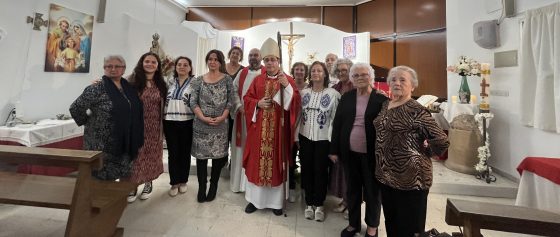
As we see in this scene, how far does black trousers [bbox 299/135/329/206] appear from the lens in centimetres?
223

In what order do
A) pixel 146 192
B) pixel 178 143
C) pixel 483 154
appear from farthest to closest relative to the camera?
1. pixel 483 154
2. pixel 146 192
3. pixel 178 143

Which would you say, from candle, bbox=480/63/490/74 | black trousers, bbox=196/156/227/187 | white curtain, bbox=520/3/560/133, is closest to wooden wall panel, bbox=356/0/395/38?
candle, bbox=480/63/490/74

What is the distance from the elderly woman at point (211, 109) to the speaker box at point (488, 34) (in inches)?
132

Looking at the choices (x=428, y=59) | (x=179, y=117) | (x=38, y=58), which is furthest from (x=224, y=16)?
(x=179, y=117)

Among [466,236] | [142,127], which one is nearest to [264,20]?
[142,127]

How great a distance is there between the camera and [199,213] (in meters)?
2.46

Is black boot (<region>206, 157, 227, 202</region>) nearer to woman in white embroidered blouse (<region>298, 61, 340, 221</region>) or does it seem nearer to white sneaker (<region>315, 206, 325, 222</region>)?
woman in white embroidered blouse (<region>298, 61, 340, 221</region>)

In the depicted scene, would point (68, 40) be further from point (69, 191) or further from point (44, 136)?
point (69, 191)

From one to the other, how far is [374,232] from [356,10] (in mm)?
→ 6151

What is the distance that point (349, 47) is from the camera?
618 centimetres

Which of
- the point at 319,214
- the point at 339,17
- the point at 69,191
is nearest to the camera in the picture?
the point at 69,191

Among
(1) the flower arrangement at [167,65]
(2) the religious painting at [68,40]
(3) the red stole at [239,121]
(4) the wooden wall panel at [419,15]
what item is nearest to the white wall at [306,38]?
(4) the wooden wall panel at [419,15]

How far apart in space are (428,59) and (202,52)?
4.80 metres

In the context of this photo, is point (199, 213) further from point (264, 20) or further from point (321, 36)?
point (264, 20)
